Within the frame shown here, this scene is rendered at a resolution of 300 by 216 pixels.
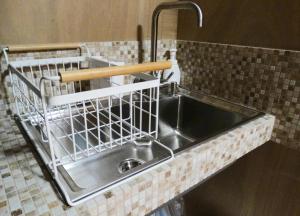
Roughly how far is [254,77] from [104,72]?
734 millimetres

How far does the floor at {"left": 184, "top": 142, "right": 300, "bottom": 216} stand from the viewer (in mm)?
941

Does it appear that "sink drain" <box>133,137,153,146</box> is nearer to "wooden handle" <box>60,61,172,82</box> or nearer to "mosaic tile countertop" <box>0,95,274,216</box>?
"mosaic tile countertop" <box>0,95,274,216</box>

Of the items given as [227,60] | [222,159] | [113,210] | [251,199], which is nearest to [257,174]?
[251,199]

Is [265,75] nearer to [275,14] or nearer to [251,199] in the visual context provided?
[275,14]

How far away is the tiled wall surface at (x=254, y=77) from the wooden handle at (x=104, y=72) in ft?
1.73

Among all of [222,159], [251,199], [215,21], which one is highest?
[215,21]

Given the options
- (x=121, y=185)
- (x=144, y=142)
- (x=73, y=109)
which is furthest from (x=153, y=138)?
(x=73, y=109)

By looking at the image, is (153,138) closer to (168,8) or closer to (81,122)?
(81,122)

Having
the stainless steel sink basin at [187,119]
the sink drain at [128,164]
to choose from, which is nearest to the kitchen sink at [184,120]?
the stainless steel sink basin at [187,119]

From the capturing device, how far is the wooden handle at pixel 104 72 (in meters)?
0.46

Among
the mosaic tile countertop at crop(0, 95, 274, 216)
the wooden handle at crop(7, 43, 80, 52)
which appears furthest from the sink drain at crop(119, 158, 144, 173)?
the wooden handle at crop(7, 43, 80, 52)

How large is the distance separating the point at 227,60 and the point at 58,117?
0.78 m

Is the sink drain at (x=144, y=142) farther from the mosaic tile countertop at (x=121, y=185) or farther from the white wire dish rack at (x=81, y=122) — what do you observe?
the mosaic tile countertop at (x=121, y=185)

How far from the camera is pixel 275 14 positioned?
88 centimetres
